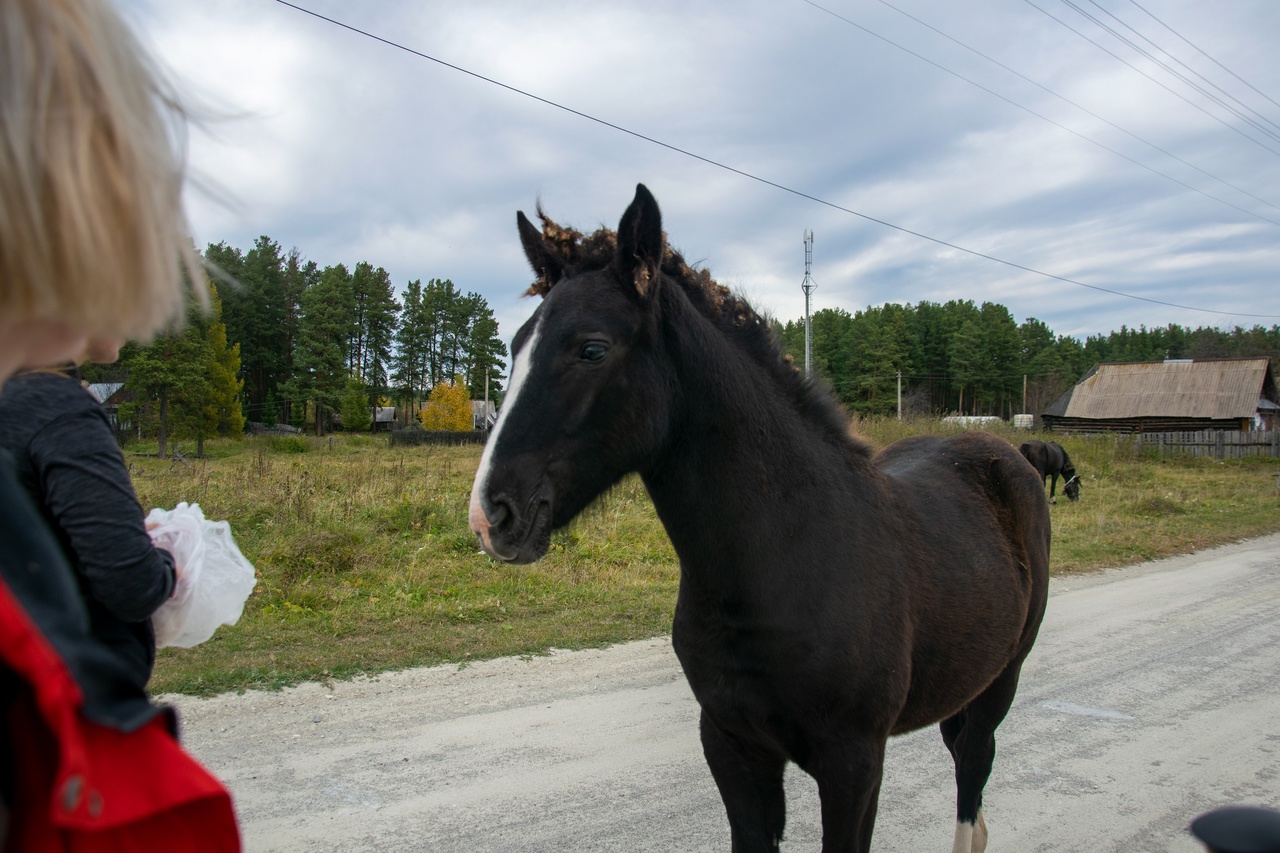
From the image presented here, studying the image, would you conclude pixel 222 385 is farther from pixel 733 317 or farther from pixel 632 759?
pixel 733 317

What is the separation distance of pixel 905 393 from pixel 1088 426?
1097 inches

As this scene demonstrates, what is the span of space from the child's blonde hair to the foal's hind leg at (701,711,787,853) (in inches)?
87.1

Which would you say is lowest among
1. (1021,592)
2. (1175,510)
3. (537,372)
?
(1175,510)

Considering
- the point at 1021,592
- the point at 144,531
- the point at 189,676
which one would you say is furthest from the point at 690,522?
the point at 189,676

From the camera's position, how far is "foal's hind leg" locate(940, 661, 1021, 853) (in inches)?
136

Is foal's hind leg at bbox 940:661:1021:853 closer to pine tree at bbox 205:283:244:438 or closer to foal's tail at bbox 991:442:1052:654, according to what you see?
foal's tail at bbox 991:442:1052:654

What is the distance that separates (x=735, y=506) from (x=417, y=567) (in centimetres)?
716

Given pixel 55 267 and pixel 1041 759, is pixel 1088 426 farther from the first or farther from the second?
pixel 55 267

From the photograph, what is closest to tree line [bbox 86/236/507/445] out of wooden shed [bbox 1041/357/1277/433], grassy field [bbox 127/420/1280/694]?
grassy field [bbox 127/420/1280/694]

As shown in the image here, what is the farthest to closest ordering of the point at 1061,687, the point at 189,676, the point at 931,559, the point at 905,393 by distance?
the point at 905,393
the point at 1061,687
the point at 189,676
the point at 931,559

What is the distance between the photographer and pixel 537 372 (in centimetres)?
219

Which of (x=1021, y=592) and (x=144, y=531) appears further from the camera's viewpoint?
(x=1021, y=592)

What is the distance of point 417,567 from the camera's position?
8742mm

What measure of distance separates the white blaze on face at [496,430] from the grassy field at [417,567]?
530 millimetres
